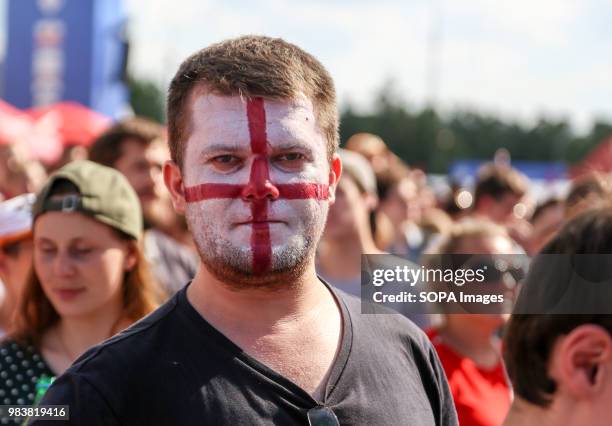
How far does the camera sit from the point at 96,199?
3008mm

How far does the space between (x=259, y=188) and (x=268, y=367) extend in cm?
41

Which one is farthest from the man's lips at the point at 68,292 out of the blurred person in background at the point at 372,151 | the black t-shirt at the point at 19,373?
the blurred person in background at the point at 372,151

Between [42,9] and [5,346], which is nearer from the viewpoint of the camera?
[5,346]

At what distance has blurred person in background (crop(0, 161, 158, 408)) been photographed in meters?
2.96

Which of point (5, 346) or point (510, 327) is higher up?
point (510, 327)

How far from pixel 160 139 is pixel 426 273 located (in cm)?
207

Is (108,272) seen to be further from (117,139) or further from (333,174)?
(117,139)

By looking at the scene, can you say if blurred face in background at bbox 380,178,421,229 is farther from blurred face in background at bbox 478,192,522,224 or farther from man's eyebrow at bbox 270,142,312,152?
man's eyebrow at bbox 270,142,312,152

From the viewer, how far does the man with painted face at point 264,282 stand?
1.86m

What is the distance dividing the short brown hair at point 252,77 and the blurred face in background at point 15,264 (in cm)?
156

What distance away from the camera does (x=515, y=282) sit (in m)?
3.12

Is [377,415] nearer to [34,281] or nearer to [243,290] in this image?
[243,290]

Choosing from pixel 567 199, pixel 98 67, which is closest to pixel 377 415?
pixel 567 199

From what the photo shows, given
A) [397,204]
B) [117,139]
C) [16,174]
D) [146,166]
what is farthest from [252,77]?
[397,204]
